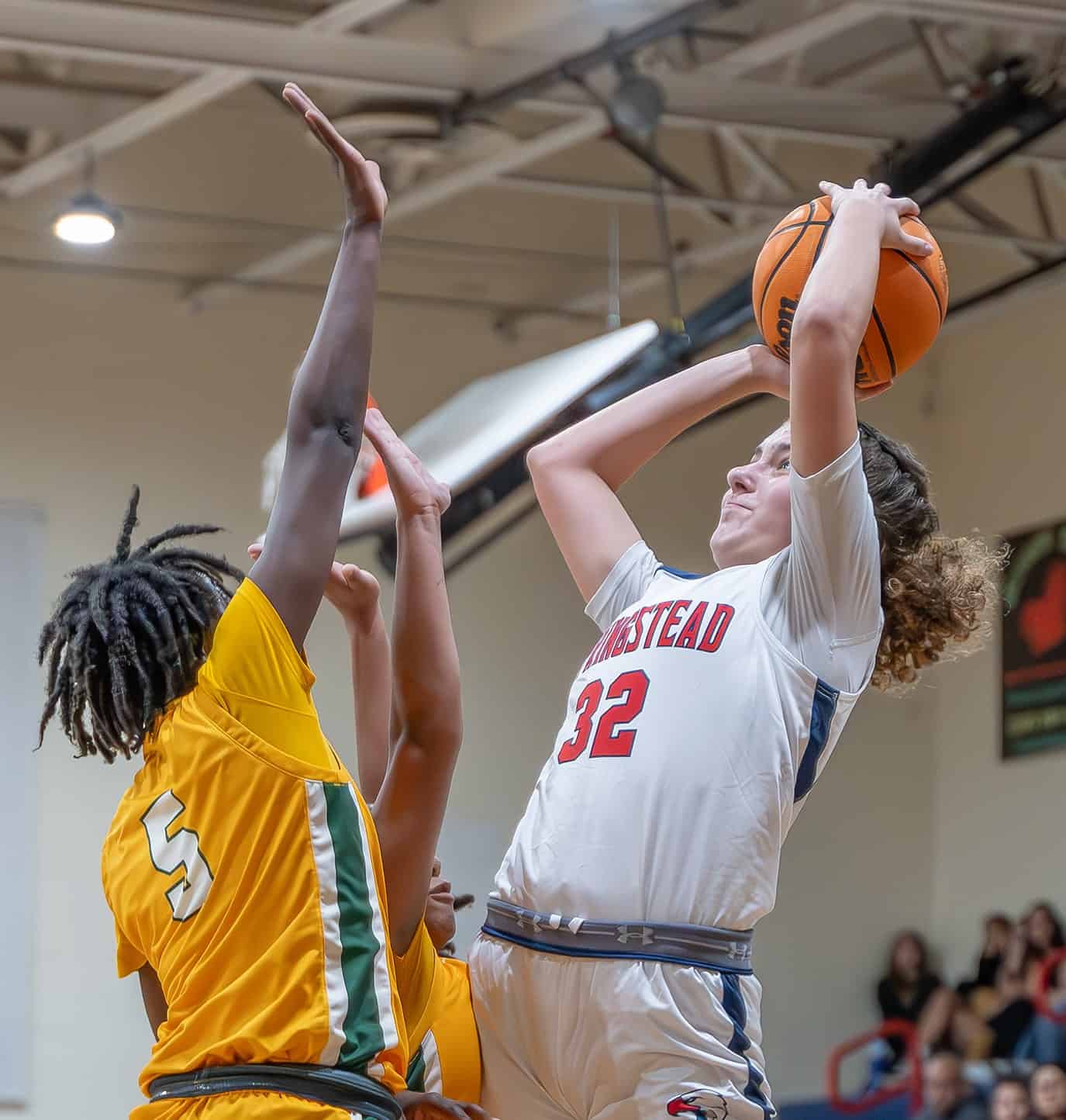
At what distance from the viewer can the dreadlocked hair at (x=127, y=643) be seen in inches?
82.7

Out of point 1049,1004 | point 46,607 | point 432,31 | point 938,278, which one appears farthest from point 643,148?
point 938,278

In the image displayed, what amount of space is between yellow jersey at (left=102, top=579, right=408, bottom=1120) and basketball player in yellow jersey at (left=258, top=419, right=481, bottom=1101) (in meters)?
0.31

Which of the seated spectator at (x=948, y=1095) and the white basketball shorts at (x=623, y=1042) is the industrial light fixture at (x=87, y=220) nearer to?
the seated spectator at (x=948, y=1095)

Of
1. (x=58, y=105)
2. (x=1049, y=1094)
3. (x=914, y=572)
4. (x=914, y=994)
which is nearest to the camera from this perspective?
(x=914, y=572)

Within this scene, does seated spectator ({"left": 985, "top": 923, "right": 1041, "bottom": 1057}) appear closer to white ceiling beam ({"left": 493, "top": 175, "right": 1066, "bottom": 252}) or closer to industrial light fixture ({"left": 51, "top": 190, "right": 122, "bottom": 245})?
white ceiling beam ({"left": 493, "top": 175, "right": 1066, "bottom": 252})

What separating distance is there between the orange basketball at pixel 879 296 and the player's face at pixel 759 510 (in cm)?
17

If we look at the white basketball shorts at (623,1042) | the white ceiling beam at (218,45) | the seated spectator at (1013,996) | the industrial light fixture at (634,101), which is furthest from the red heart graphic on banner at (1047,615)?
the white basketball shorts at (623,1042)

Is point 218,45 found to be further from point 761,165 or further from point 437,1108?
point 437,1108

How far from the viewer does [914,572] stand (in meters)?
2.62

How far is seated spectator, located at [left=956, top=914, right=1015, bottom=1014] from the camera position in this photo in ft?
31.4

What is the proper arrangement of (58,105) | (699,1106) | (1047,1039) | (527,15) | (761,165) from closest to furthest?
1. (699,1106)
2. (527,15)
3. (1047,1039)
4. (58,105)
5. (761,165)

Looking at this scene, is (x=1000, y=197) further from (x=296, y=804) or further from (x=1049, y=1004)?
(x=296, y=804)

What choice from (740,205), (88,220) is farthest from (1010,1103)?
(88,220)

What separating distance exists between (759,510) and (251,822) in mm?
998
